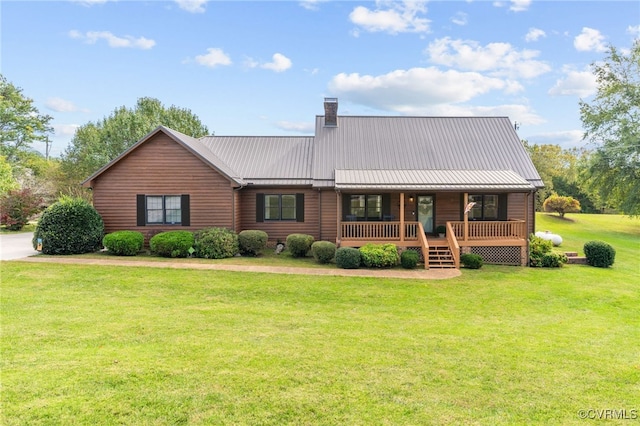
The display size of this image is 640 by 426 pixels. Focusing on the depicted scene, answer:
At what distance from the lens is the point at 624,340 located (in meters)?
7.36

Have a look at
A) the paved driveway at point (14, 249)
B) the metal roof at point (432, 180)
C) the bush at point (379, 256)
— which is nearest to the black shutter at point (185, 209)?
the paved driveway at point (14, 249)

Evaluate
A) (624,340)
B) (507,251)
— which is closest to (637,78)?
(507,251)

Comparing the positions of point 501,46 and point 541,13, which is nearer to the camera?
point 541,13

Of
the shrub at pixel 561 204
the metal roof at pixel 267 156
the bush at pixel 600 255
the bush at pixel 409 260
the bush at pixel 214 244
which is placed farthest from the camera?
the shrub at pixel 561 204

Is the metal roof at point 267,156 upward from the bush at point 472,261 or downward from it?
upward

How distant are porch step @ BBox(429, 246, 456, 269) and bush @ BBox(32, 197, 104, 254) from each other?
14208mm

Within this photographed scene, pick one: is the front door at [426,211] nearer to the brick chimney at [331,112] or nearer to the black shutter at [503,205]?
the black shutter at [503,205]

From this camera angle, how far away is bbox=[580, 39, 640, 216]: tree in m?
28.0

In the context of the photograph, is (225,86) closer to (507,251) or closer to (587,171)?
(507,251)

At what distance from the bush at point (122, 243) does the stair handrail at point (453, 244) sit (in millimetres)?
13075

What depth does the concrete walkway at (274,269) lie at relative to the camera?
1274 cm

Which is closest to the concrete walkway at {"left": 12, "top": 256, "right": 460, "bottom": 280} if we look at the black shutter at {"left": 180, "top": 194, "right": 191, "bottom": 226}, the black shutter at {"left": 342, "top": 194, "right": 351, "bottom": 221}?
the black shutter at {"left": 180, "top": 194, "right": 191, "bottom": 226}

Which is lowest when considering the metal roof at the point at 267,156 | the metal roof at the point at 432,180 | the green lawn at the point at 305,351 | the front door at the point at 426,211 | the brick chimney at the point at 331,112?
the green lawn at the point at 305,351

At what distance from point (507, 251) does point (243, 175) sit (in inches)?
501
